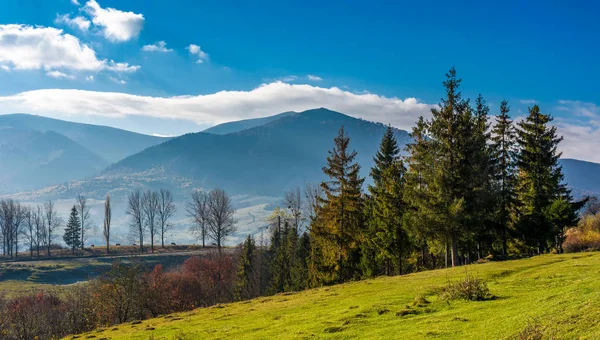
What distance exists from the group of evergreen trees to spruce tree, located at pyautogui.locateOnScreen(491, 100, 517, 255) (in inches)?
4.4

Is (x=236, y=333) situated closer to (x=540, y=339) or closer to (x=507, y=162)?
(x=540, y=339)

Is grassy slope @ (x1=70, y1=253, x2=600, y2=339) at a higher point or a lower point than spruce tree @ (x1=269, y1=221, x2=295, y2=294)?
higher

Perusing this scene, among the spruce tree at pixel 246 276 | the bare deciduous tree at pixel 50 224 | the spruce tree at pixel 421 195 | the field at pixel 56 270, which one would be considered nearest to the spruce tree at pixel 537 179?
the spruce tree at pixel 421 195

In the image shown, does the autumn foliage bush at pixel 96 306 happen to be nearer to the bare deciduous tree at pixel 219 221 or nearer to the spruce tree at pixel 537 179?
the bare deciduous tree at pixel 219 221

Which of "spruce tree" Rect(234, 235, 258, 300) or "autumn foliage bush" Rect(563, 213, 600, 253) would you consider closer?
"autumn foliage bush" Rect(563, 213, 600, 253)

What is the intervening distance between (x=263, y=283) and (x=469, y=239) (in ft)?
151

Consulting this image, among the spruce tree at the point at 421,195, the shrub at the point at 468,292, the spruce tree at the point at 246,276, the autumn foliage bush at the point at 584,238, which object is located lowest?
the spruce tree at the point at 246,276

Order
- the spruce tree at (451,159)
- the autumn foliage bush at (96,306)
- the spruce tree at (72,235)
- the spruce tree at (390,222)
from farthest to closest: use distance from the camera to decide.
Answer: the spruce tree at (72,235) → the autumn foliage bush at (96,306) → the spruce tree at (390,222) → the spruce tree at (451,159)

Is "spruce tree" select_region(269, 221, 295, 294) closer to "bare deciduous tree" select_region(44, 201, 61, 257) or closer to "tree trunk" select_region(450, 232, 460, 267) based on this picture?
"tree trunk" select_region(450, 232, 460, 267)

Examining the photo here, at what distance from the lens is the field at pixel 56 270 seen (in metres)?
74.9

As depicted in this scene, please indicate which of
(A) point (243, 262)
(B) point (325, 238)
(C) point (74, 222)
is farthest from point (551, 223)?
(C) point (74, 222)

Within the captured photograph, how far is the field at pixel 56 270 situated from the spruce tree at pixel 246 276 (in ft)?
61.2

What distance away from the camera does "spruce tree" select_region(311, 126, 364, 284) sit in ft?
167

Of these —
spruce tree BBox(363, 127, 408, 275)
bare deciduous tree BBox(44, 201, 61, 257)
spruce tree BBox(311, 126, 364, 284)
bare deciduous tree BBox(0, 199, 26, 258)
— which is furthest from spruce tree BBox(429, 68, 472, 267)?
bare deciduous tree BBox(0, 199, 26, 258)
